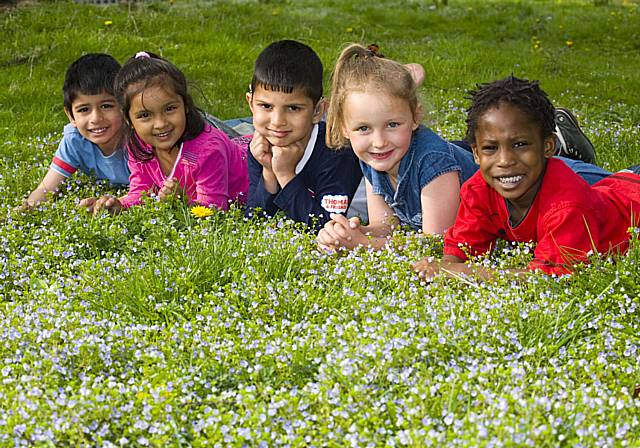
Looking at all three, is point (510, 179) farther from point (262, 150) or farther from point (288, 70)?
point (262, 150)

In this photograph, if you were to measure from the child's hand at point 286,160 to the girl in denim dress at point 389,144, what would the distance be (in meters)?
0.43

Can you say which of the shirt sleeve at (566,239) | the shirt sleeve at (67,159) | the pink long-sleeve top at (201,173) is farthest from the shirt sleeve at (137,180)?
the shirt sleeve at (566,239)

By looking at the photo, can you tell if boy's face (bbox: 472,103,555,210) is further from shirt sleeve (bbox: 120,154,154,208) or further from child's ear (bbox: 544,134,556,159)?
shirt sleeve (bbox: 120,154,154,208)

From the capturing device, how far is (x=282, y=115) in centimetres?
609

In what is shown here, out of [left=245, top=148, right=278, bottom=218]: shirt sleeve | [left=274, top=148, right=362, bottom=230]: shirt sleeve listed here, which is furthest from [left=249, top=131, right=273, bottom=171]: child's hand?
[left=274, top=148, right=362, bottom=230]: shirt sleeve

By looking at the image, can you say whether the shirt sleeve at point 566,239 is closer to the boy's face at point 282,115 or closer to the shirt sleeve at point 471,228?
the shirt sleeve at point 471,228

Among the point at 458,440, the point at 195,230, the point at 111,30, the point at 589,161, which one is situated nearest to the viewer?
the point at 458,440

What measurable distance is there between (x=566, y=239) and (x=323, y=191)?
217 cm

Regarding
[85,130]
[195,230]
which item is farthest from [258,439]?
[85,130]

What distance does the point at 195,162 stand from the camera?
6.67 m

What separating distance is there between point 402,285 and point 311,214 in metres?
1.46

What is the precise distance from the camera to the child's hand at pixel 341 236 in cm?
555

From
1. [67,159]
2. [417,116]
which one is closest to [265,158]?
[417,116]

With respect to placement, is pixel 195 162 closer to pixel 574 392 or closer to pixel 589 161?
pixel 589 161
